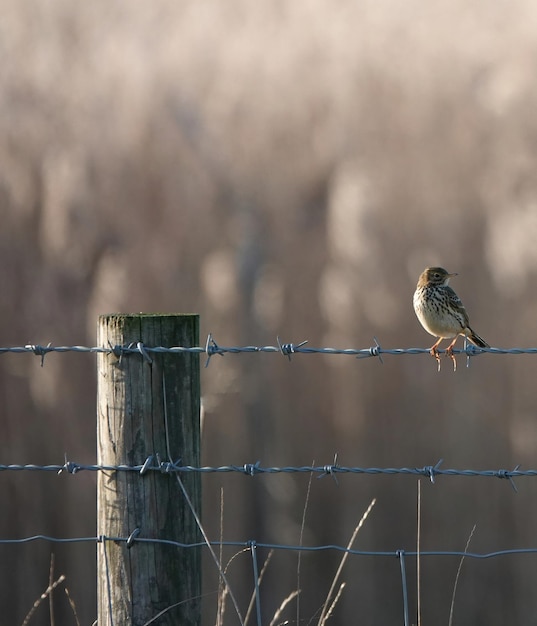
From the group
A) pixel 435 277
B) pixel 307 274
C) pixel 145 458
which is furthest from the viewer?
pixel 307 274

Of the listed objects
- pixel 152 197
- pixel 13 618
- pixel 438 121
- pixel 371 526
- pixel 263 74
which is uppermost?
pixel 263 74

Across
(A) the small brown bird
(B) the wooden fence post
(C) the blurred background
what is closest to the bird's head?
(A) the small brown bird

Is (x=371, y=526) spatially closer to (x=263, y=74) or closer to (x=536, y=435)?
(x=536, y=435)

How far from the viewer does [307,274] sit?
347cm

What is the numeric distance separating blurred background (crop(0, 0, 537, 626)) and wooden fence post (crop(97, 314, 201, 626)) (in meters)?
1.91

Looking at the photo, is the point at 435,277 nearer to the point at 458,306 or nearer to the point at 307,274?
the point at 458,306

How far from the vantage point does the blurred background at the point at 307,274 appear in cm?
327

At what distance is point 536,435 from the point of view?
10.6ft

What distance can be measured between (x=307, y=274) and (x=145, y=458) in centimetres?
215

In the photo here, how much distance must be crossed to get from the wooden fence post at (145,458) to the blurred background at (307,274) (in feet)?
6.28

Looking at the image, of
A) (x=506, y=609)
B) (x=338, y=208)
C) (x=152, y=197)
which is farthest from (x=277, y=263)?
(x=506, y=609)

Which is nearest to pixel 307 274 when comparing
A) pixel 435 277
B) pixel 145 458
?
pixel 435 277

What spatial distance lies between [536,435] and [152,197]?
1.65 m

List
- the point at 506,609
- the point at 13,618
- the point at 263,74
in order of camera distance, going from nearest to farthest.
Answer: the point at 506,609, the point at 13,618, the point at 263,74
